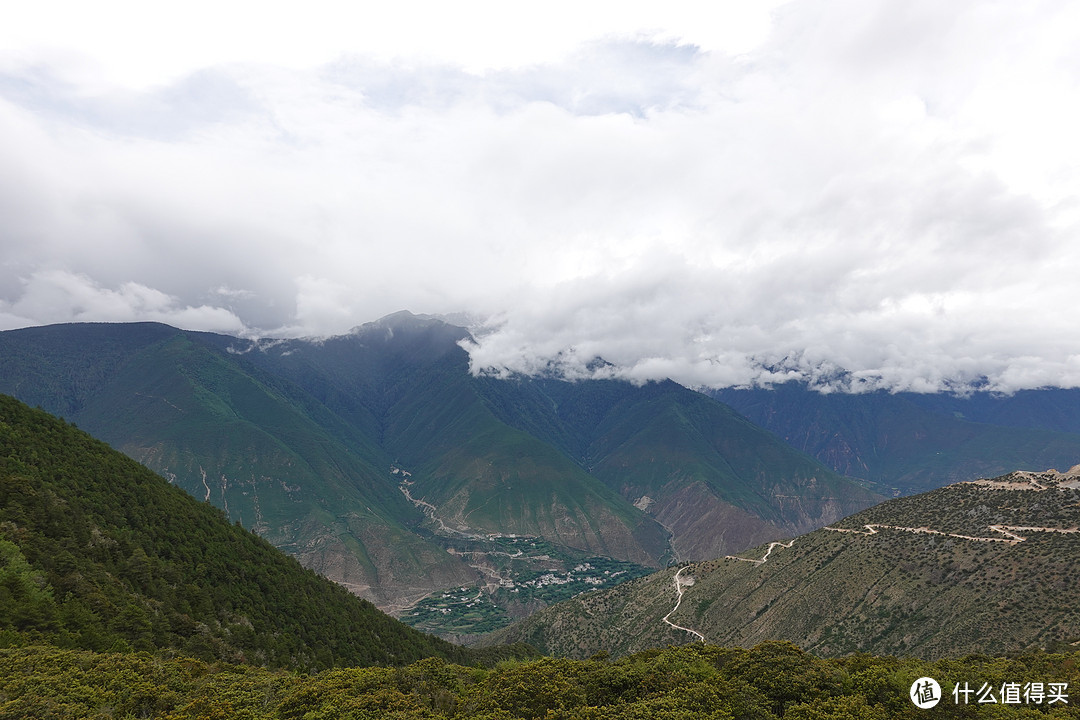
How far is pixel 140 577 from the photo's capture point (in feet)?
A: 285

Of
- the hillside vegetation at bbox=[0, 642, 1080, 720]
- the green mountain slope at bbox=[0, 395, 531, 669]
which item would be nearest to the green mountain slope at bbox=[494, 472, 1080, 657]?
the hillside vegetation at bbox=[0, 642, 1080, 720]

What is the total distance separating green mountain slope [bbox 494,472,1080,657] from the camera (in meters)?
101

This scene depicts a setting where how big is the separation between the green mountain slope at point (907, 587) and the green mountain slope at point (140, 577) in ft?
239

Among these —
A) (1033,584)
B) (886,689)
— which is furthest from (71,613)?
(1033,584)

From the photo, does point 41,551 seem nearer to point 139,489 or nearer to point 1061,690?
point 139,489

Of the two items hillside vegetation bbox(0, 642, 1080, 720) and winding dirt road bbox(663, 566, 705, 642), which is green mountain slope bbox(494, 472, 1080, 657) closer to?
winding dirt road bbox(663, 566, 705, 642)

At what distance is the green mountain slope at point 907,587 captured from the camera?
101 m

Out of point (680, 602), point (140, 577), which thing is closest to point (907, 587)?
point (680, 602)

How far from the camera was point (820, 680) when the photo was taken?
52750 millimetres

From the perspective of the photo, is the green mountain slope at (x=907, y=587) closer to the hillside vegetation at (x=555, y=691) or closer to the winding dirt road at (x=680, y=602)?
the winding dirt road at (x=680, y=602)

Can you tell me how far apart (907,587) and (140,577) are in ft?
508

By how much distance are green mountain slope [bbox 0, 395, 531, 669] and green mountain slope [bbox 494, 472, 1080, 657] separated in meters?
72.7

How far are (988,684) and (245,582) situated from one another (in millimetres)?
117706

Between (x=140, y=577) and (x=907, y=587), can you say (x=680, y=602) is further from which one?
(x=140, y=577)
